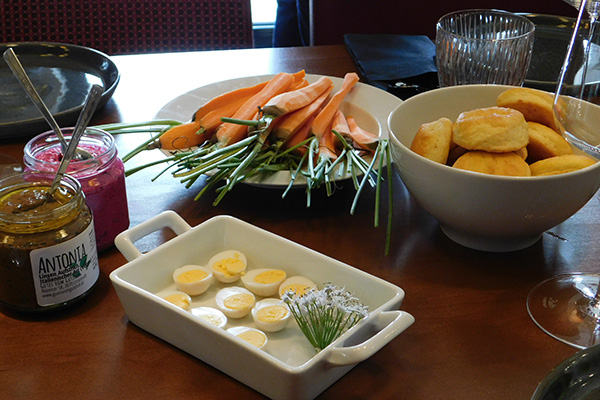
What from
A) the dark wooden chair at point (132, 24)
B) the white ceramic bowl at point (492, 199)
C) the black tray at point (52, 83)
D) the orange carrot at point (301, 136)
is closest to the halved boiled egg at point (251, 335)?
the white ceramic bowl at point (492, 199)

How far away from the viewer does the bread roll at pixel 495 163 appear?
2.42 ft

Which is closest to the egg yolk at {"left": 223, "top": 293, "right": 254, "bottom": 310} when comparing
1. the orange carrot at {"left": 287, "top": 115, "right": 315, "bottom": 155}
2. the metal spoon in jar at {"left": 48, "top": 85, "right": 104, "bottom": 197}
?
the metal spoon in jar at {"left": 48, "top": 85, "right": 104, "bottom": 197}

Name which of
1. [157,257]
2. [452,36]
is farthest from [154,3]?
[157,257]

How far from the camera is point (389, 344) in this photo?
671mm

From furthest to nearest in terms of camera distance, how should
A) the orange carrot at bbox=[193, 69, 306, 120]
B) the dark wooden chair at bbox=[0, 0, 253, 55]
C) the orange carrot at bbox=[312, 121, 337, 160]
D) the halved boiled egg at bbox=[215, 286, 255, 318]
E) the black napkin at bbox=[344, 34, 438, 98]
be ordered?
the dark wooden chair at bbox=[0, 0, 253, 55], the black napkin at bbox=[344, 34, 438, 98], the orange carrot at bbox=[193, 69, 306, 120], the orange carrot at bbox=[312, 121, 337, 160], the halved boiled egg at bbox=[215, 286, 255, 318]

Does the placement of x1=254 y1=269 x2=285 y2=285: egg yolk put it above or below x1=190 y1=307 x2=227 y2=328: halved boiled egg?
above

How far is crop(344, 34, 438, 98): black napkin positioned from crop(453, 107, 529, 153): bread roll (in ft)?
1.58

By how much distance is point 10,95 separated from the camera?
47.4 inches

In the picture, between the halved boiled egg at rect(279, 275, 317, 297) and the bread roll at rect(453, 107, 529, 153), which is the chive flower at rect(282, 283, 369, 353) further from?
the bread roll at rect(453, 107, 529, 153)

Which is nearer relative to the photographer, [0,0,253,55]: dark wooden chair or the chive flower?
the chive flower

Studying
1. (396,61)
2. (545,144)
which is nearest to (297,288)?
(545,144)

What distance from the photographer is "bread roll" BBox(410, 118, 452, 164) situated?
0.78 m

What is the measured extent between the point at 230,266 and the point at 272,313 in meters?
0.10

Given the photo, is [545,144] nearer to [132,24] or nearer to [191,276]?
[191,276]
